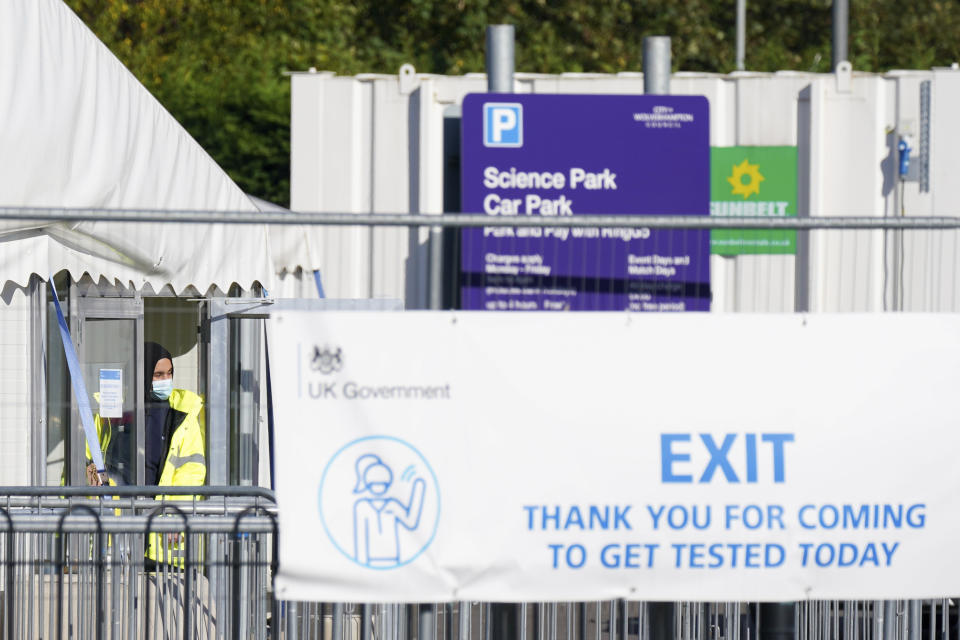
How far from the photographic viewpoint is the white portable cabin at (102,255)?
19.2 ft

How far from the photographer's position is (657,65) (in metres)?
5.82

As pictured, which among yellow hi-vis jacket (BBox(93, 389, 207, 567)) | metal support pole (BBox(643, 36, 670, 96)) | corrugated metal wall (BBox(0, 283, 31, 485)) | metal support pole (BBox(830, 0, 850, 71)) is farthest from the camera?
metal support pole (BBox(830, 0, 850, 71))

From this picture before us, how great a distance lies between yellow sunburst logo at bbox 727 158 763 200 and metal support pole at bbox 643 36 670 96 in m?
3.53

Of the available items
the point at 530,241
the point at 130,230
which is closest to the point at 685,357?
the point at 530,241

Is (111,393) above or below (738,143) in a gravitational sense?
below

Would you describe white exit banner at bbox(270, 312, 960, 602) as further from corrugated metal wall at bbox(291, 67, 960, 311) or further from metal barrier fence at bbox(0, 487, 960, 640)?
corrugated metal wall at bbox(291, 67, 960, 311)

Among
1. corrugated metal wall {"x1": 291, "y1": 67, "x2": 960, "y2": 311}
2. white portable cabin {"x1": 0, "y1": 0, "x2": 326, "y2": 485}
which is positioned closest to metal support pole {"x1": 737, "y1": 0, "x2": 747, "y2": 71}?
corrugated metal wall {"x1": 291, "y1": 67, "x2": 960, "y2": 311}

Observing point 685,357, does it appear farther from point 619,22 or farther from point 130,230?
point 619,22

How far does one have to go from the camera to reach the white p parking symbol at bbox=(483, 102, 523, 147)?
530 cm

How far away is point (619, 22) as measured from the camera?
79.8 ft

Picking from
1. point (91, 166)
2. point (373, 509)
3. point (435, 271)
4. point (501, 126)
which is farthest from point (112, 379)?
point (373, 509)

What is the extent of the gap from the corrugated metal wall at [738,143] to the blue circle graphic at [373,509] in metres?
Result: 4.93

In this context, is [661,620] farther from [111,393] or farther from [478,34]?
[478,34]

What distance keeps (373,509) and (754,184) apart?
230 inches
